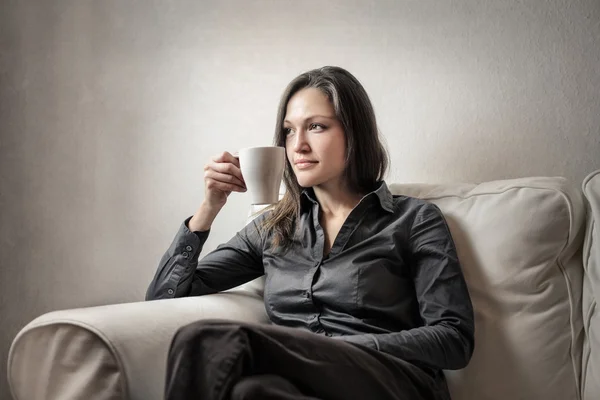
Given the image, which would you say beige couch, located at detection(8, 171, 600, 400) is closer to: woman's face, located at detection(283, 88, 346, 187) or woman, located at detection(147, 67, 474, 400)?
woman, located at detection(147, 67, 474, 400)

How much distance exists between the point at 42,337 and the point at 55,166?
0.93 metres

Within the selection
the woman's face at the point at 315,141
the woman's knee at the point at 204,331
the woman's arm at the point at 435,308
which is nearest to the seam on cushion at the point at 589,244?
the woman's arm at the point at 435,308

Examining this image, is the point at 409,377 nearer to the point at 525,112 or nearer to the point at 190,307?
the point at 190,307

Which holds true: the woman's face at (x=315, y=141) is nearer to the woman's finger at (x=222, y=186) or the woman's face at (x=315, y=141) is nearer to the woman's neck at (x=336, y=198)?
the woman's neck at (x=336, y=198)

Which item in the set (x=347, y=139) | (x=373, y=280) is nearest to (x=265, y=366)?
(x=373, y=280)

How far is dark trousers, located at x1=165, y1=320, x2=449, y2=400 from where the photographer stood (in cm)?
80

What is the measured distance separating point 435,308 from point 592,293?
0.32 m

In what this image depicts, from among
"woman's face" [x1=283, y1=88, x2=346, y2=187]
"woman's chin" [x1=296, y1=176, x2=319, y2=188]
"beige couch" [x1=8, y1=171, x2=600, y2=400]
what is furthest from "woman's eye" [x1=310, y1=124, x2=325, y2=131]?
"beige couch" [x1=8, y1=171, x2=600, y2=400]

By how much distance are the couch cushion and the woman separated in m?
0.24

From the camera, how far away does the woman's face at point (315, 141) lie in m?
1.35

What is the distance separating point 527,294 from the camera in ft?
4.07

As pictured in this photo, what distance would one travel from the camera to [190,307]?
122cm

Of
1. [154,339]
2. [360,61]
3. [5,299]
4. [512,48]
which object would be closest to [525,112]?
[512,48]

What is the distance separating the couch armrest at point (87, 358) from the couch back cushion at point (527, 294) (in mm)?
624
